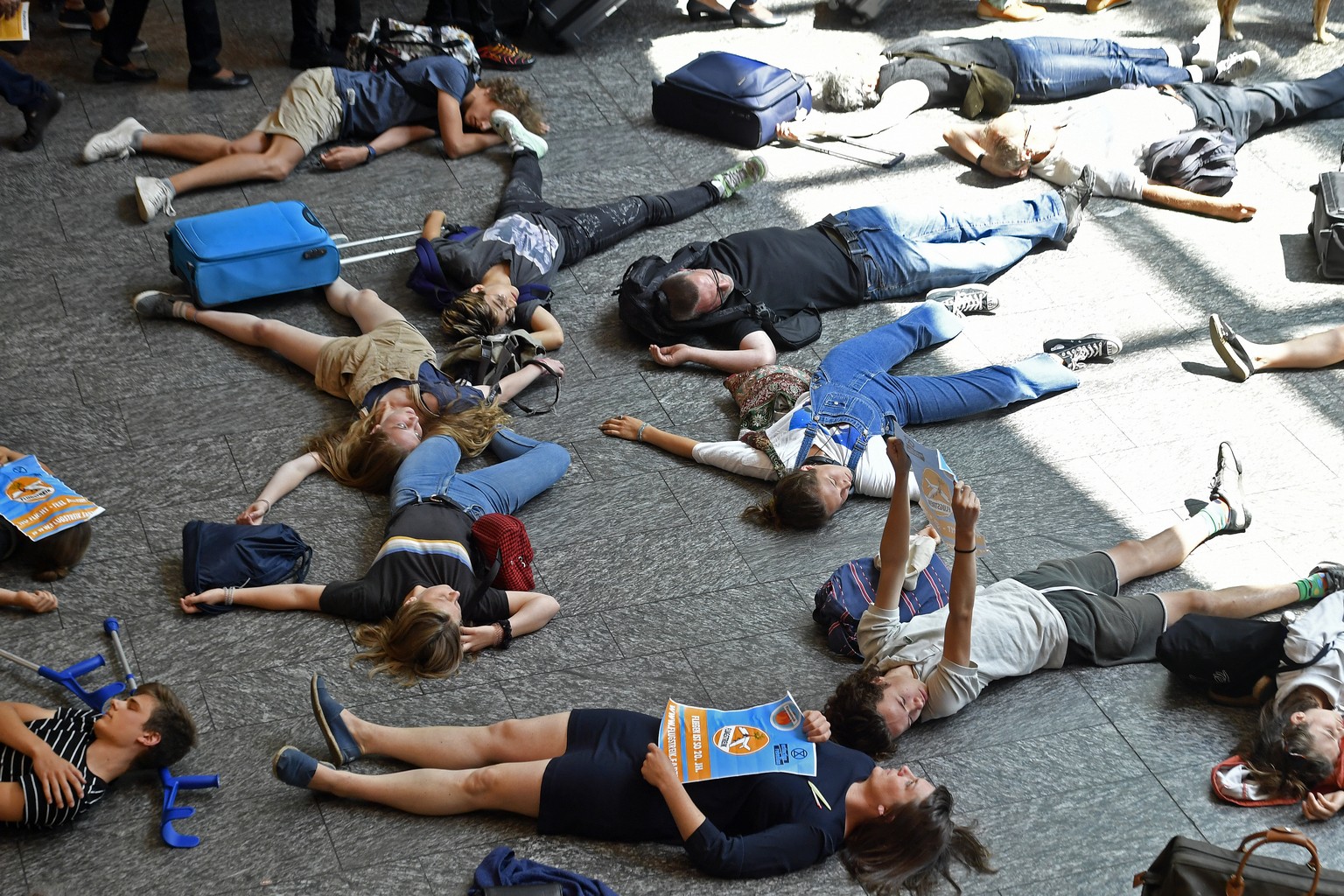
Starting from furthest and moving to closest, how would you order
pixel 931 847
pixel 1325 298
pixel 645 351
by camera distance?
pixel 1325 298, pixel 645 351, pixel 931 847

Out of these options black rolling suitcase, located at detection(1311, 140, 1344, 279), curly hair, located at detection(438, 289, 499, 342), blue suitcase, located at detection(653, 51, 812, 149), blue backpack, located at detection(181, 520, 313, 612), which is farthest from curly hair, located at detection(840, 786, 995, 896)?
blue suitcase, located at detection(653, 51, 812, 149)

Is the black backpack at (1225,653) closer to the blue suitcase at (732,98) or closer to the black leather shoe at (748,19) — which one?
the blue suitcase at (732,98)

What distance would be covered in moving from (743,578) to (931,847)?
1210mm

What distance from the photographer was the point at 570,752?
3389 millimetres

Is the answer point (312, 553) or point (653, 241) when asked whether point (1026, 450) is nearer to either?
point (653, 241)

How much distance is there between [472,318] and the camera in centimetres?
496

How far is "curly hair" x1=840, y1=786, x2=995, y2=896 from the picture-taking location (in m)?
3.20

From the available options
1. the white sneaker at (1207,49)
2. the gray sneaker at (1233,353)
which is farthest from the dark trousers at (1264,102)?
the gray sneaker at (1233,353)

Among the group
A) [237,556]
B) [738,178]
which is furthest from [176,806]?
[738,178]

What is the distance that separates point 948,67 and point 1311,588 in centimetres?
368

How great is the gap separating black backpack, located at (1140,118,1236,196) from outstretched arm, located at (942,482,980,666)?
3.45m

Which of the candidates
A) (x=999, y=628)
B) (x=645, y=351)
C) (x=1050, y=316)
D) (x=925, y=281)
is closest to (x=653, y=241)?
(x=645, y=351)

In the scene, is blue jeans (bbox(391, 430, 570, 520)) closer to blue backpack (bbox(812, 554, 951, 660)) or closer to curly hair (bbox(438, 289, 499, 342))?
curly hair (bbox(438, 289, 499, 342))

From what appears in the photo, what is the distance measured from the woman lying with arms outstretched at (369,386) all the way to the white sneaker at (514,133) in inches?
51.6
